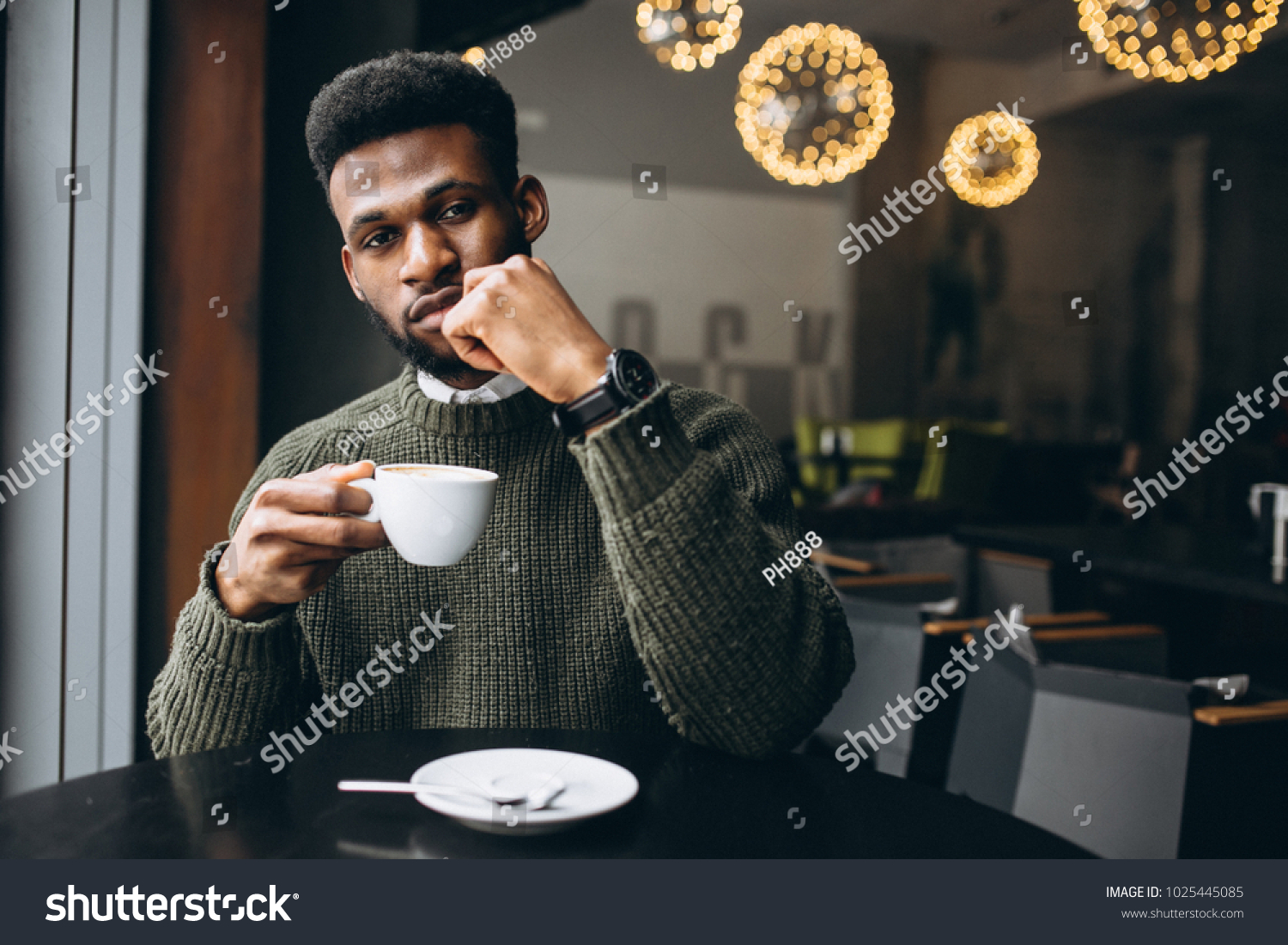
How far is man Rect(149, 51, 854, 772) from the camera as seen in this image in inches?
30.5

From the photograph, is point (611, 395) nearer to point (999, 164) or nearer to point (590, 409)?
point (590, 409)

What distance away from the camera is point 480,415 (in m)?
1.05

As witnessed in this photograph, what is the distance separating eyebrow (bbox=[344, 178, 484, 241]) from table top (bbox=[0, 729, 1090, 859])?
1.67ft

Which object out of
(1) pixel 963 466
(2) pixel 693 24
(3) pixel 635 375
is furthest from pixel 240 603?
(1) pixel 963 466

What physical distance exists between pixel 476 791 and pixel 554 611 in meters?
0.38

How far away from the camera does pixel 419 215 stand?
95 centimetres

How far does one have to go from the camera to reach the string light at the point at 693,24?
3.19 m

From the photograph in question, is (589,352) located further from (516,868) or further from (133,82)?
(133,82)

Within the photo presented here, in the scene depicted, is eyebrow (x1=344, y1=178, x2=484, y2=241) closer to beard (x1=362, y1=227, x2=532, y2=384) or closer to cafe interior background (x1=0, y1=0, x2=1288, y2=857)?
beard (x1=362, y1=227, x2=532, y2=384)

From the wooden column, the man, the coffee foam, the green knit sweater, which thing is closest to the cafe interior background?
the wooden column

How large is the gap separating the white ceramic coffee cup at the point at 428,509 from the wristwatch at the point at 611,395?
0.29 ft

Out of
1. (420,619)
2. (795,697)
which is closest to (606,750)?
(795,697)

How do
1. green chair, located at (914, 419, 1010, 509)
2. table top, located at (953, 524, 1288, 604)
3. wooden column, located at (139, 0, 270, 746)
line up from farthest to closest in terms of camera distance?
green chair, located at (914, 419, 1010, 509) → table top, located at (953, 524, 1288, 604) → wooden column, located at (139, 0, 270, 746)

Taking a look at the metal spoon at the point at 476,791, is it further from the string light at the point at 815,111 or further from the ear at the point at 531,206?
the string light at the point at 815,111
